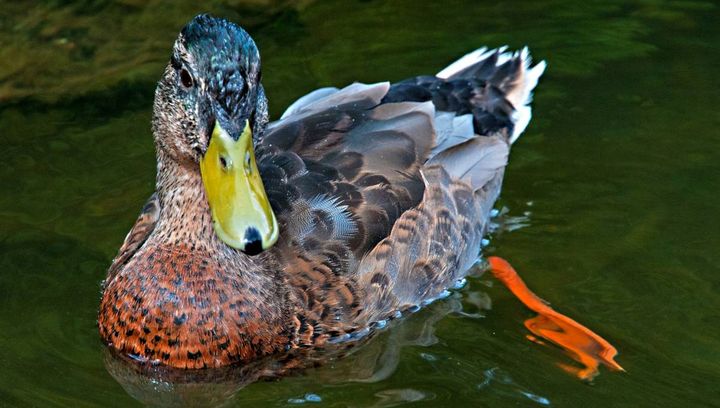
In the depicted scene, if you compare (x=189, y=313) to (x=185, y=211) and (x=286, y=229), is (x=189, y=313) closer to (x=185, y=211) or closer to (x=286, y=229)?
(x=185, y=211)

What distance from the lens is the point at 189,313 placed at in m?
5.88

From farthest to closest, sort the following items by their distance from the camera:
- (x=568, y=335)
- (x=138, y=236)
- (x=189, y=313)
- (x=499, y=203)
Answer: (x=499, y=203), (x=138, y=236), (x=568, y=335), (x=189, y=313)

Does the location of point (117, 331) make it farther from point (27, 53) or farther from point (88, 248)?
point (27, 53)

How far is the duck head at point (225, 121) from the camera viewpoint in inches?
208

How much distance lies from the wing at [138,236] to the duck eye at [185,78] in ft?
3.38

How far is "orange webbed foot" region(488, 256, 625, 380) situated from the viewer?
6.14m

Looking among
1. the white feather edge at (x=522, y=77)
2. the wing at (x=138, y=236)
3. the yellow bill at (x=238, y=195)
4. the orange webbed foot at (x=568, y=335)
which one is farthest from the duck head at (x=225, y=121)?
the white feather edge at (x=522, y=77)

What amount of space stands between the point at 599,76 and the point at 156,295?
4.21 metres

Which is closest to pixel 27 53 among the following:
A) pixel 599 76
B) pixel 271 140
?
pixel 271 140

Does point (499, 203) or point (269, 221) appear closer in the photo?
point (269, 221)

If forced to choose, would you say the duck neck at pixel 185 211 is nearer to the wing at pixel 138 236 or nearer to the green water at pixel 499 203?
the wing at pixel 138 236

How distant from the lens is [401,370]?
6.12 meters

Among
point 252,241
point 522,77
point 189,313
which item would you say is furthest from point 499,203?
point 252,241

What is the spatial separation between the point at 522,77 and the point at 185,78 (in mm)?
2931
